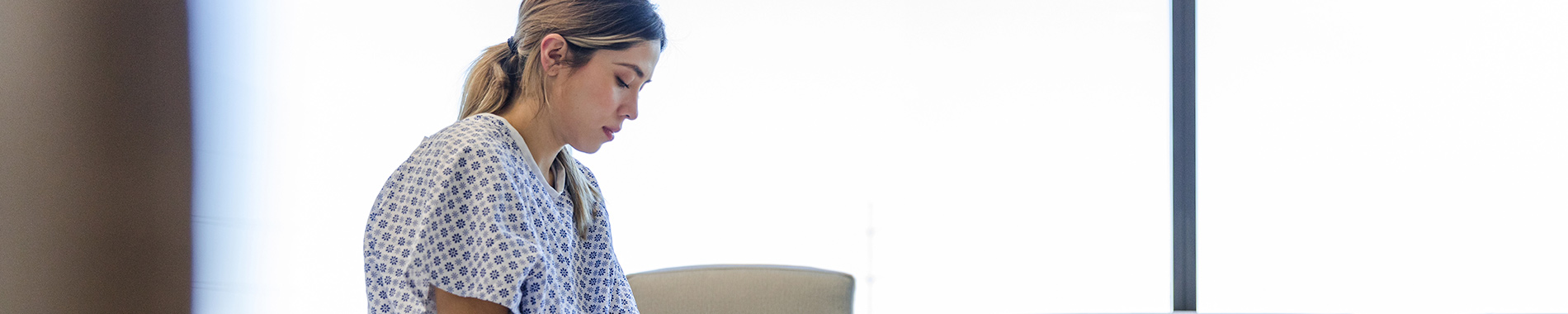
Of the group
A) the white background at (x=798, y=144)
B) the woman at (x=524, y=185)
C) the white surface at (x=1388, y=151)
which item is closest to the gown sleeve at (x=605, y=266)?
the woman at (x=524, y=185)

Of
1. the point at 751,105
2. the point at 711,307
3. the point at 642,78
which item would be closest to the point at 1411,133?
the point at 751,105

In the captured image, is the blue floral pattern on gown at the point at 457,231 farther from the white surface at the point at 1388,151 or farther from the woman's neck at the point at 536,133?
the white surface at the point at 1388,151

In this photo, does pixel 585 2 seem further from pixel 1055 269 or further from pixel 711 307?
pixel 1055 269

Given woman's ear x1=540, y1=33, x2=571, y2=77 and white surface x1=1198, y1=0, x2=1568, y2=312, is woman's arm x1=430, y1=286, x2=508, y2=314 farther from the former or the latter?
white surface x1=1198, y1=0, x2=1568, y2=312

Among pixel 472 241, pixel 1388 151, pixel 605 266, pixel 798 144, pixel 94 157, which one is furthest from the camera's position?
pixel 1388 151

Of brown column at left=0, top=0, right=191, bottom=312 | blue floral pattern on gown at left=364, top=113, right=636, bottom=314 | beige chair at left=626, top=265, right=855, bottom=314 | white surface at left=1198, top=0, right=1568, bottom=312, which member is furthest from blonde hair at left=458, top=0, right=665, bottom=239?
white surface at left=1198, top=0, right=1568, bottom=312

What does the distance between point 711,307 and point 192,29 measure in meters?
1.24

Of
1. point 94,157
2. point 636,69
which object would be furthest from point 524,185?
point 94,157

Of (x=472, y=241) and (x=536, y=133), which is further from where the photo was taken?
(x=536, y=133)

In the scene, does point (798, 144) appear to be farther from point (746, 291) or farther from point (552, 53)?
point (552, 53)

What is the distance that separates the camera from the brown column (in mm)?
1689

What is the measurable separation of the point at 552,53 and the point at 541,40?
0.03m

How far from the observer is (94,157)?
183 centimetres

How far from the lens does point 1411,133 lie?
238cm
